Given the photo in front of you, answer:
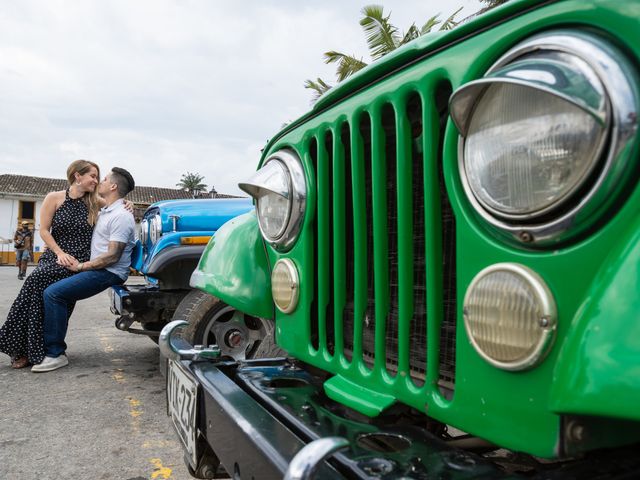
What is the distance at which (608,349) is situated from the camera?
0.70 m

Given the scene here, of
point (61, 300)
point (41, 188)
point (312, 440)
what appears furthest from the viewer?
point (41, 188)

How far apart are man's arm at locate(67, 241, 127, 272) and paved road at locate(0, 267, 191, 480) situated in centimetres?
76

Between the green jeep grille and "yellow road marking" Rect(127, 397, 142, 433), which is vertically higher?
the green jeep grille

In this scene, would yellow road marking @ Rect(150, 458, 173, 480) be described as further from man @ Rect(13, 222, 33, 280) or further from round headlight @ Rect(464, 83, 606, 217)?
man @ Rect(13, 222, 33, 280)

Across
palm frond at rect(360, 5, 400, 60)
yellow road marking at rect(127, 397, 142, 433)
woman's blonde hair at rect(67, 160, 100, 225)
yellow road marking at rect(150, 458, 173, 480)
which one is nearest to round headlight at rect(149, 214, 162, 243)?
woman's blonde hair at rect(67, 160, 100, 225)

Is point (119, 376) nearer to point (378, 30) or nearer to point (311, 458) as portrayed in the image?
point (311, 458)

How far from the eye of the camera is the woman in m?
3.91

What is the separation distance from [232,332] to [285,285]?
2.01 metres

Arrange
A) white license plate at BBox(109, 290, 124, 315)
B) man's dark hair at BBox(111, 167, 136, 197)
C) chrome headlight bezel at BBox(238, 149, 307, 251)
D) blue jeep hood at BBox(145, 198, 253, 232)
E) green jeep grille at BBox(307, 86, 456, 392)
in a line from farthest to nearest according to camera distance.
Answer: man's dark hair at BBox(111, 167, 136, 197), blue jeep hood at BBox(145, 198, 253, 232), white license plate at BBox(109, 290, 124, 315), chrome headlight bezel at BBox(238, 149, 307, 251), green jeep grille at BBox(307, 86, 456, 392)

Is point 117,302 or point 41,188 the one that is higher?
point 41,188

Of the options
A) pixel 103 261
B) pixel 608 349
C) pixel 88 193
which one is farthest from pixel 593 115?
pixel 88 193

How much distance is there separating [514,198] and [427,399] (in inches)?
18.4

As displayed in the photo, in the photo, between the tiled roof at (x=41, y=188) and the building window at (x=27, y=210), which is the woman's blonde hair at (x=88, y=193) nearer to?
the tiled roof at (x=41, y=188)

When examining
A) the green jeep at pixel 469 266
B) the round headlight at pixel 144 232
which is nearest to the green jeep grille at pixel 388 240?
the green jeep at pixel 469 266
